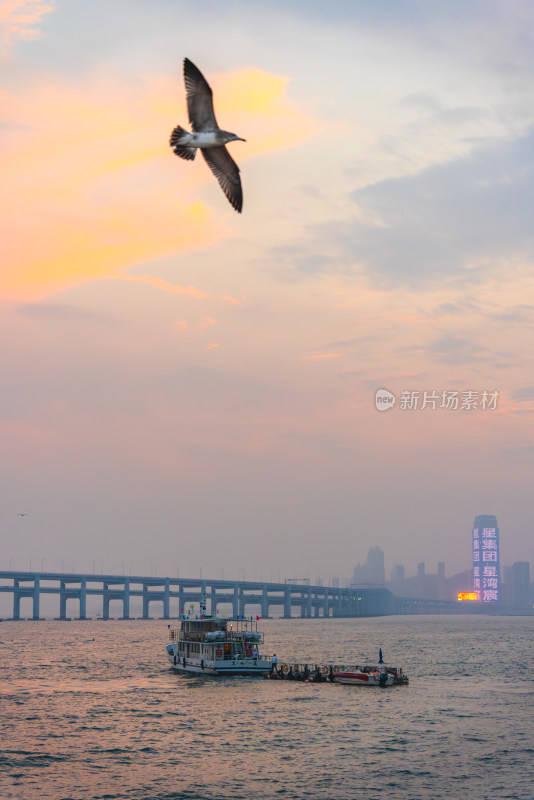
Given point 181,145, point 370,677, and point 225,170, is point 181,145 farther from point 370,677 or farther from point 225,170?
point 370,677

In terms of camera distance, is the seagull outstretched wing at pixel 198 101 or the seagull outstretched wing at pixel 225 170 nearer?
the seagull outstretched wing at pixel 198 101

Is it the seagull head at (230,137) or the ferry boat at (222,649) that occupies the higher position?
the seagull head at (230,137)

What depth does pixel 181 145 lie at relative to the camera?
56.7 feet

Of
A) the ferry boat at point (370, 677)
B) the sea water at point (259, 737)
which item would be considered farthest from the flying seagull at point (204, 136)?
the ferry boat at point (370, 677)

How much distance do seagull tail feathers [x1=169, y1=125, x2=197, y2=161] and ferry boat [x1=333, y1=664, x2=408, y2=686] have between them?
7290 centimetres

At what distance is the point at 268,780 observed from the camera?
148ft

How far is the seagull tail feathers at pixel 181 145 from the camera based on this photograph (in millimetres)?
17234

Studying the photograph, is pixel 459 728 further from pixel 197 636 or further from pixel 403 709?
pixel 197 636

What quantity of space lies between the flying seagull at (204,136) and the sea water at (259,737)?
108ft

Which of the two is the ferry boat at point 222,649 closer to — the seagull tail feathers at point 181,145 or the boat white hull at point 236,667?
the boat white hull at point 236,667

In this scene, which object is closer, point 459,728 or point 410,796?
point 410,796

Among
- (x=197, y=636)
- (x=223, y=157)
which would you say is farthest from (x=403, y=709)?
(x=223, y=157)

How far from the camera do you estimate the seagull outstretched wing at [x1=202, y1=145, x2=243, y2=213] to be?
58.2 ft

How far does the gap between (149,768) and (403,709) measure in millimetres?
27793
